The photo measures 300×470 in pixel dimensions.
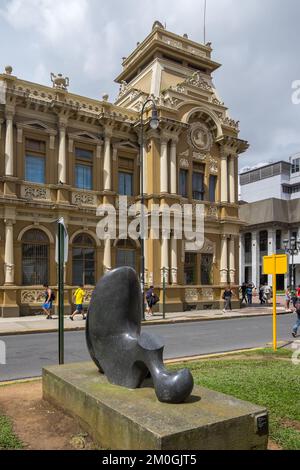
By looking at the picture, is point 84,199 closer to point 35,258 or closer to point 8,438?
point 35,258

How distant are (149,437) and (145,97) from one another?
24.4 meters

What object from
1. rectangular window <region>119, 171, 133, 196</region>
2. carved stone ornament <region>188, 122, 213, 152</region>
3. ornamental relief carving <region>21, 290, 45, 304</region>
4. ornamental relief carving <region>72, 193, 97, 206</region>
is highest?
carved stone ornament <region>188, 122, 213, 152</region>

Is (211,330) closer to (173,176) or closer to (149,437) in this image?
(173,176)

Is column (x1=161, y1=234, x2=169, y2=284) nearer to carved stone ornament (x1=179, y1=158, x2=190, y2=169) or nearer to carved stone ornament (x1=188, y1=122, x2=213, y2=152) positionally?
carved stone ornament (x1=179, y1=158, x2=190, y2=169)

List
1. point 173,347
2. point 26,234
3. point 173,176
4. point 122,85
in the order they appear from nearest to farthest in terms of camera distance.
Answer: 1. point 173,347
2. point 26,234
3. point 173,176
4. point 122,85

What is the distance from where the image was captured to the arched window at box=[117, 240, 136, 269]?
24.3m

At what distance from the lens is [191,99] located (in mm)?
26328

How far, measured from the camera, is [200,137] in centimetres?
2698

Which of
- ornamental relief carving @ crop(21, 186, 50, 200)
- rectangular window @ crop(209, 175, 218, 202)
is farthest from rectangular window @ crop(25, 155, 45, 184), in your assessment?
rectangular window @ crop(209, 175, 218, 202)

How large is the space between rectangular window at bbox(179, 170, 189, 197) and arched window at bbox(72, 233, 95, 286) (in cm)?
658

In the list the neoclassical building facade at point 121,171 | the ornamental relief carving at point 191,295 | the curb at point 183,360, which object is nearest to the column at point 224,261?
the neoclassical building facade at point 121,171

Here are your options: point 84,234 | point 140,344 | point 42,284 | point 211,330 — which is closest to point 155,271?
point 84,234

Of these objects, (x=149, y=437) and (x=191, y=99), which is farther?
(x=191, y=99)

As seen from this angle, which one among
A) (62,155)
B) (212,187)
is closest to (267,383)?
(62,155)
